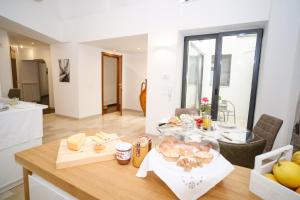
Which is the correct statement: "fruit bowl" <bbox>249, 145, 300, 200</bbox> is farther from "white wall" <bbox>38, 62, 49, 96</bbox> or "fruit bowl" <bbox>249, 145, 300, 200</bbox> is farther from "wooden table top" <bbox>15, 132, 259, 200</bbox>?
"white wall" <bbox>38, 62, 49, 96</bbox>

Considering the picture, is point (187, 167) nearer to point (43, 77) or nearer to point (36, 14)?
point (36, 14)

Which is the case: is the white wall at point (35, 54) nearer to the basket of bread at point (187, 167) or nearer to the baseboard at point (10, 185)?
the baseboard at point (10, 185)

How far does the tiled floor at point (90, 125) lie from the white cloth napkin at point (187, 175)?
3.37 metres

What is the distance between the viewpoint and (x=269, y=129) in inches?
77.9

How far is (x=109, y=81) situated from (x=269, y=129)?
20.9ft

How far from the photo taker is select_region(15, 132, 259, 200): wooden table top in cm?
71

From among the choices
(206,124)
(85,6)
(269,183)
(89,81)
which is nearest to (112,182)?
(269,183)

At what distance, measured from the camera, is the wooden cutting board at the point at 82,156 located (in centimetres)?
89

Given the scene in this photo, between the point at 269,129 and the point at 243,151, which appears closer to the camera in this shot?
the point at 243,151

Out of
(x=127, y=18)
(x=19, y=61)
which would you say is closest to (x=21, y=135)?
(x=127, y=18)

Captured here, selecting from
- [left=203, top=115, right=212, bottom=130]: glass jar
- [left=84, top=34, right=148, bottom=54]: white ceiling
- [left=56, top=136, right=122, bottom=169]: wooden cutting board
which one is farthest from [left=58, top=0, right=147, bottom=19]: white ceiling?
[left=56, top=136, right=122, bottom=169]: wooden cutting board

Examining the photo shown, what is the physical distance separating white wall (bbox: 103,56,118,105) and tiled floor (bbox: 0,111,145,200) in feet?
5.51

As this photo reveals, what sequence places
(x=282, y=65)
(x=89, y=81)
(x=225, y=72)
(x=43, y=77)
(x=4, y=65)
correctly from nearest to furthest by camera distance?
(x=282, y=65)
(x=225, y=72)
(x=4, y=65)
(x=89, y=81)
(x=43, y=77)

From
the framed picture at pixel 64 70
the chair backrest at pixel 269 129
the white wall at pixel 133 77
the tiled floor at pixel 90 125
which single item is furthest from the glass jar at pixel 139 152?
the white wall at pixel 133 77
